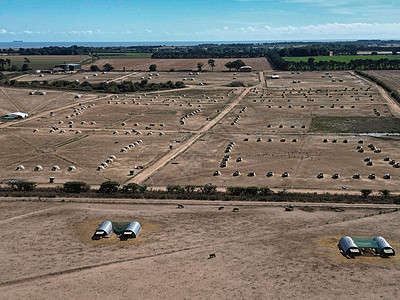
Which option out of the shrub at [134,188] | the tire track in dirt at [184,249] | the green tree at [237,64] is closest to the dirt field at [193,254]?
the tire track in dirt at [184,249]

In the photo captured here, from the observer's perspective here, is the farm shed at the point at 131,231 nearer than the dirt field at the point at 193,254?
No

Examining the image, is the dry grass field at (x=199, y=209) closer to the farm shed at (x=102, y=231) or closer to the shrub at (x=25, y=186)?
the farm shed at (x=102, y=231)

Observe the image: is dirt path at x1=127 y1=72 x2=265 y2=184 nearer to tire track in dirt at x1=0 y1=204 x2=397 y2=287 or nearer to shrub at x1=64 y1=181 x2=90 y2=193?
shrub at x1=64 y1=181 x2=90 y2=193

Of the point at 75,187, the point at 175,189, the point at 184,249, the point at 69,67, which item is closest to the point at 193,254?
the point at 184,249

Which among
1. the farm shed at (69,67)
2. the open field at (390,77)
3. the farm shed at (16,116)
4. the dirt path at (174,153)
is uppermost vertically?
the farm shed at (69,67)

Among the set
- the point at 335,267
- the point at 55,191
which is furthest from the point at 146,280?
the point at 55,191

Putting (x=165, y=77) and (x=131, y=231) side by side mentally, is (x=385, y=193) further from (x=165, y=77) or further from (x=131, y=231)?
(x=165, y=77)

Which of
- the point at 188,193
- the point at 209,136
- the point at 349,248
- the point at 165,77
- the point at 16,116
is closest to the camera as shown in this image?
the point at 349,248
